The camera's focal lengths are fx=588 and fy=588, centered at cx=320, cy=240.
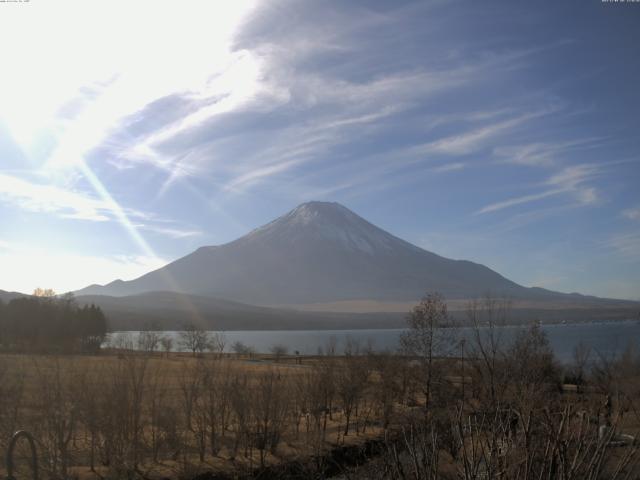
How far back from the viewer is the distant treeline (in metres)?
59.2

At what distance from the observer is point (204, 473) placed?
17641 mm

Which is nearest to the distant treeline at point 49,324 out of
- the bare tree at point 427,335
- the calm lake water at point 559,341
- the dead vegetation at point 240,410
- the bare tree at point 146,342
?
the bare tree at point 146,342

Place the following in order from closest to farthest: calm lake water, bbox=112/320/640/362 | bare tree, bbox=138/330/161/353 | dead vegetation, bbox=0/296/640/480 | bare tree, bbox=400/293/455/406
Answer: dead vegetation, bbox=0/296/640/480 < bare tree, bbox=138/330/161/353 < bare tree, bbox=400/293/455/406 < calm lake water, bbox=112/320/640/362

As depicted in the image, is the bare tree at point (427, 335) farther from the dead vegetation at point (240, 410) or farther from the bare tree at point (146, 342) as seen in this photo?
the bare tree at point (146, 342)

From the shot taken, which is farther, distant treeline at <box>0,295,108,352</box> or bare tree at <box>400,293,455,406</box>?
distant treeline at <box>0,295,108,352</box>

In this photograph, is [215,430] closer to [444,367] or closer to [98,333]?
[444,367]

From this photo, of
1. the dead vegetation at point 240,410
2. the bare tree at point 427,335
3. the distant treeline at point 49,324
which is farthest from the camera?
the distant treeline at point 49,324

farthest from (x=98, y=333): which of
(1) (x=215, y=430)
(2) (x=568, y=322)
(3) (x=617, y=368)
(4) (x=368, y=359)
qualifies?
(2) (x=568, y=322)

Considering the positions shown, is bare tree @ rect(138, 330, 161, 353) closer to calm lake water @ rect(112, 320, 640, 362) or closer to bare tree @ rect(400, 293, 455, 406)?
bare tree @ rect(400, 293, 455, 406)

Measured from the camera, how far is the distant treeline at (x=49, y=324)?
194 ft

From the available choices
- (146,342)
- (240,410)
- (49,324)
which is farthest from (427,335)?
(49,324)

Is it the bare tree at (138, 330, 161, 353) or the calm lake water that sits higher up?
the bare tree at (138, 330, 161, 353)

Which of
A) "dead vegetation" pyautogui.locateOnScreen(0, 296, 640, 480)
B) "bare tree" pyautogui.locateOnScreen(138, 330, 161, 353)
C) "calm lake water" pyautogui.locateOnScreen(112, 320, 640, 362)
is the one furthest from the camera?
"calm lake water" pyautogui.locateOnScreen(112, 320, 640, 362)

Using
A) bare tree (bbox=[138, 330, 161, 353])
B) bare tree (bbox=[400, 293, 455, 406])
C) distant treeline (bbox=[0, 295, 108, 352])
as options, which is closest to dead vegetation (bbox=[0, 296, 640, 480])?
bare tree (bbox=[400, 293, 455, 406])
